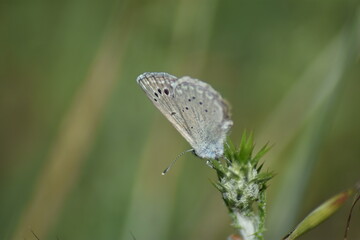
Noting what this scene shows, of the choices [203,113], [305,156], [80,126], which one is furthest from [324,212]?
[80,126]

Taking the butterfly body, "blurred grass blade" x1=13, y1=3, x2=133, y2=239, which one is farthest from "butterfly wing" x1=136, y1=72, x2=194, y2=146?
"blurred grass blade" x1=13, y1=3, x2=133, y2=239

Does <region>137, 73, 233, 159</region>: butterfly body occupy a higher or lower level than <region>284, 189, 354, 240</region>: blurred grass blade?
higher

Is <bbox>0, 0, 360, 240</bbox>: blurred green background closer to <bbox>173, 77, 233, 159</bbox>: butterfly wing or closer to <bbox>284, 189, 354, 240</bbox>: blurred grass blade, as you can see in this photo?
<bbox>173, 77, 233, 159</bbox>: butterfly wing

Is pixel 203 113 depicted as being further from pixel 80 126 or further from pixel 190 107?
pixel 80 126

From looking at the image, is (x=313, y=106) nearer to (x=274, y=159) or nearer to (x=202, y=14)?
(x=274, y=159)

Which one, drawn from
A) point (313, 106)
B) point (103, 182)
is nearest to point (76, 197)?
point (103, 182)

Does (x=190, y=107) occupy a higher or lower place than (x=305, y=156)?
higher
